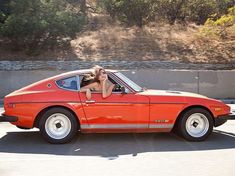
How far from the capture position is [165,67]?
21.2 m

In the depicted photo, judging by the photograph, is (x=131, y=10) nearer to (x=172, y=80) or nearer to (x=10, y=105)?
(x=172, y=80)

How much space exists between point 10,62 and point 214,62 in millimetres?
9263

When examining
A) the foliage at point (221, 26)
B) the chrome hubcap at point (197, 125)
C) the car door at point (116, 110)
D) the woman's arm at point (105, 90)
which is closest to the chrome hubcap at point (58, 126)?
the car door at point (116, 110)

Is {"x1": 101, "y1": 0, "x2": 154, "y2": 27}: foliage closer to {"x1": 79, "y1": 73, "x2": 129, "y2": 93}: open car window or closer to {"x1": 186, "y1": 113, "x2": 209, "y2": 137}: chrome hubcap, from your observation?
{"x1": 79, "y1": 73, "x2": 129, "y2": 93}: open car window

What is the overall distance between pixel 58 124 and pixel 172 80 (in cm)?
981

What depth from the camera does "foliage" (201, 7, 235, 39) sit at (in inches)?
911

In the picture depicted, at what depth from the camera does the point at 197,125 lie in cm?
930

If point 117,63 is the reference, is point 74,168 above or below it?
below

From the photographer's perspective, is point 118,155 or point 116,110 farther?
point 116,110

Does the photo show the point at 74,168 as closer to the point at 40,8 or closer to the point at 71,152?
the point at 71,152

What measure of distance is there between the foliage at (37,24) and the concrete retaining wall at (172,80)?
3.71 metres

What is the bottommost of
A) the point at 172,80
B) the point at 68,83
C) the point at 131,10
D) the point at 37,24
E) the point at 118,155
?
the point at 118,155

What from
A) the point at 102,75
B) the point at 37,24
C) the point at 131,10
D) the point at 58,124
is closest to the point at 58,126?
the point at 58,124

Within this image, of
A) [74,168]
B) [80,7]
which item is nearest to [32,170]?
[74,168]
